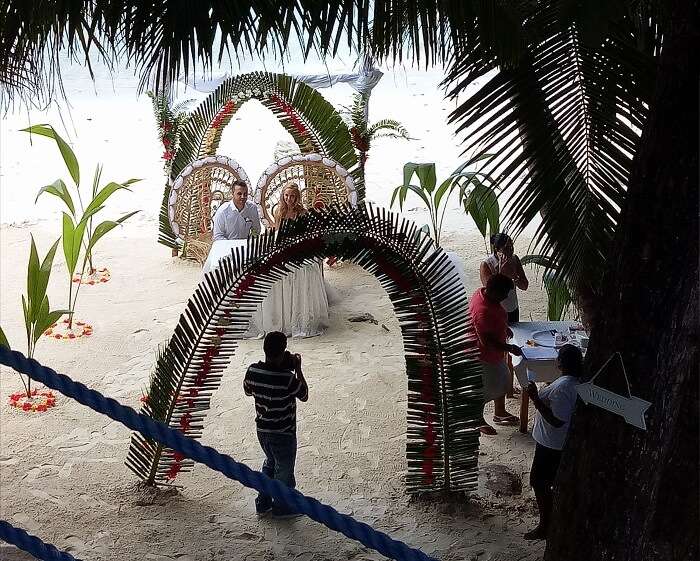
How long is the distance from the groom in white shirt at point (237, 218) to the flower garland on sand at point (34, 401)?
2409 millimetres

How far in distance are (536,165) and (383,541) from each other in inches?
109

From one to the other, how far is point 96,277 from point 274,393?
5.49m

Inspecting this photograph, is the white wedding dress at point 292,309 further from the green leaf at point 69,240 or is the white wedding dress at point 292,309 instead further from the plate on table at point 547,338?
the plate on table at point 547,338

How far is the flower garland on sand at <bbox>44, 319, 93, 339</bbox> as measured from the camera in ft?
27.6

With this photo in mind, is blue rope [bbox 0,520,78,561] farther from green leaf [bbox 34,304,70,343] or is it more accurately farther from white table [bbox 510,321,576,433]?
green leaf [bbox 34,304,70,343]

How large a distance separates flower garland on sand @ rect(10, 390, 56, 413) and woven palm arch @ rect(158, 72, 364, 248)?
134 inches

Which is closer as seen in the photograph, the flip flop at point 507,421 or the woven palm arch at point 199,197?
the flip flop at point 507,421

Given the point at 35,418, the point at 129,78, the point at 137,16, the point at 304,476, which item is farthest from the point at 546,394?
the point at 129,78

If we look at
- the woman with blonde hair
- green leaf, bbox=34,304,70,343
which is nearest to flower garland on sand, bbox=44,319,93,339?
green leaf, bbox=34,304,70,343

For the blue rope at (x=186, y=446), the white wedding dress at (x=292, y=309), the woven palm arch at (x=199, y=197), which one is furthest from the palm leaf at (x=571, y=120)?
the woven palm arch at (x=199, y=197)

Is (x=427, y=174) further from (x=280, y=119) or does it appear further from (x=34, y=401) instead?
(x=34, y=401)

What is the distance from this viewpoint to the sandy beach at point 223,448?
5.18 meters

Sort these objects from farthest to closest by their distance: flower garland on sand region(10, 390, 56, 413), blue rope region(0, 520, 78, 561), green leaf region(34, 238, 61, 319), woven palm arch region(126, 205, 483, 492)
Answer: flower garland on sand region(10, 390, 56, 413), green leaf region(34, 238, 61, 319), woven palm arch region(126, 205, 483, 492), blue rope region(0, 520, 78, 561)

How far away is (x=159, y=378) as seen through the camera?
540 centimetres
